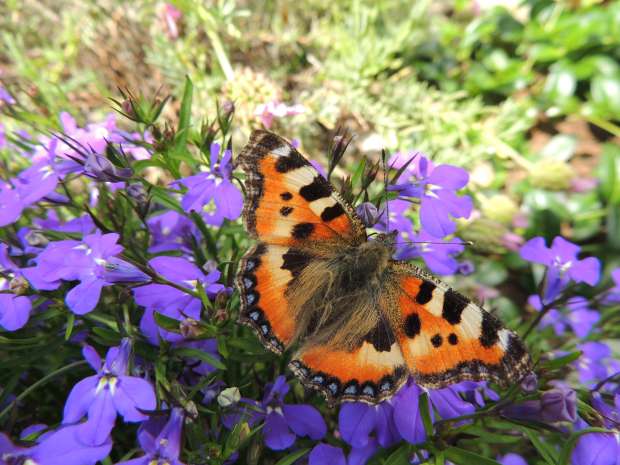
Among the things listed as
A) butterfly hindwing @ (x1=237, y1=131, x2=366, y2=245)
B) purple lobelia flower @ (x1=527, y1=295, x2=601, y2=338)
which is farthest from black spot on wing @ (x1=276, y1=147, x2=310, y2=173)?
purple lobelia flower @ (x1=527, y1=295, x2=601, y2=338)

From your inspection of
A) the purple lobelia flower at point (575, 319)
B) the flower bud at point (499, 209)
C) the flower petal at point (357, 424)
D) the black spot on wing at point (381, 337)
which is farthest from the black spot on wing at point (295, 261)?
the flower bud at point (499, 209)

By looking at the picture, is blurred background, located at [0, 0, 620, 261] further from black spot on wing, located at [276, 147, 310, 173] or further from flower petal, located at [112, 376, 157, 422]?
flower petal, located at [112, 376, 157, 422]

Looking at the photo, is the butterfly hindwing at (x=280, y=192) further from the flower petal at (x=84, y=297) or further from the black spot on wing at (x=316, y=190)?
the flower petal at (x=84, y=297)

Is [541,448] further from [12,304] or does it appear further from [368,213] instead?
[12,304]

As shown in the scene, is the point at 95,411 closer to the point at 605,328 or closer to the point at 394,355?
the point at 394,355

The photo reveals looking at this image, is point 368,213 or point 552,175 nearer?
point 368,213

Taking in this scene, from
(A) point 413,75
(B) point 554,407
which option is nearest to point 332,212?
(B) point 554,407
